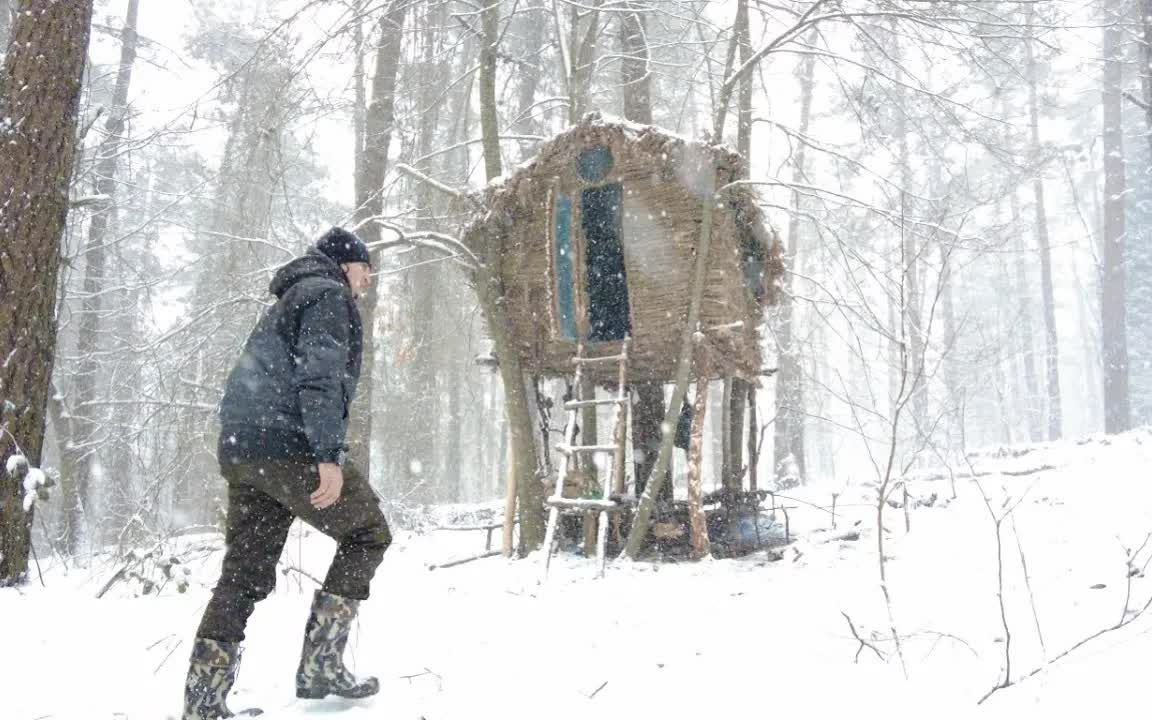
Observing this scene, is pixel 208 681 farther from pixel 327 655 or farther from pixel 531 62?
pixel 531 62

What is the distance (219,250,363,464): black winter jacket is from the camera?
296cm

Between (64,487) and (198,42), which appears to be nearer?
(64,487)

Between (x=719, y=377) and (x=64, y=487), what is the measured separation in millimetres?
9024

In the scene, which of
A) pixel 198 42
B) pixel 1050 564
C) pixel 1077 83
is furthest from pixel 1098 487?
pixel 1077 83

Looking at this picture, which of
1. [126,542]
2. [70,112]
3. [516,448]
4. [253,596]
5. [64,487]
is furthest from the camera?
[64,487]

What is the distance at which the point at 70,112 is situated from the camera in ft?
16.0

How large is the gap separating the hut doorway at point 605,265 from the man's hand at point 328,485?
5.80 m

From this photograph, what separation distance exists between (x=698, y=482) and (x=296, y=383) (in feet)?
18.2

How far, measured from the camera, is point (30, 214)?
462 centimetres

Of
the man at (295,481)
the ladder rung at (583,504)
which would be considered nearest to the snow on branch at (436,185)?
the ladder rung at (583,504)

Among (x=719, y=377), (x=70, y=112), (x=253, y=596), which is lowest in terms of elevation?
(x=253, y=596)

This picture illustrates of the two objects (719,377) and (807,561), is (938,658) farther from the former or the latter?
(719,377)

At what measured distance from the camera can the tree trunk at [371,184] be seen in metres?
10.2

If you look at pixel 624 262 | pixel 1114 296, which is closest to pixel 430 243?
pixel 624 262
